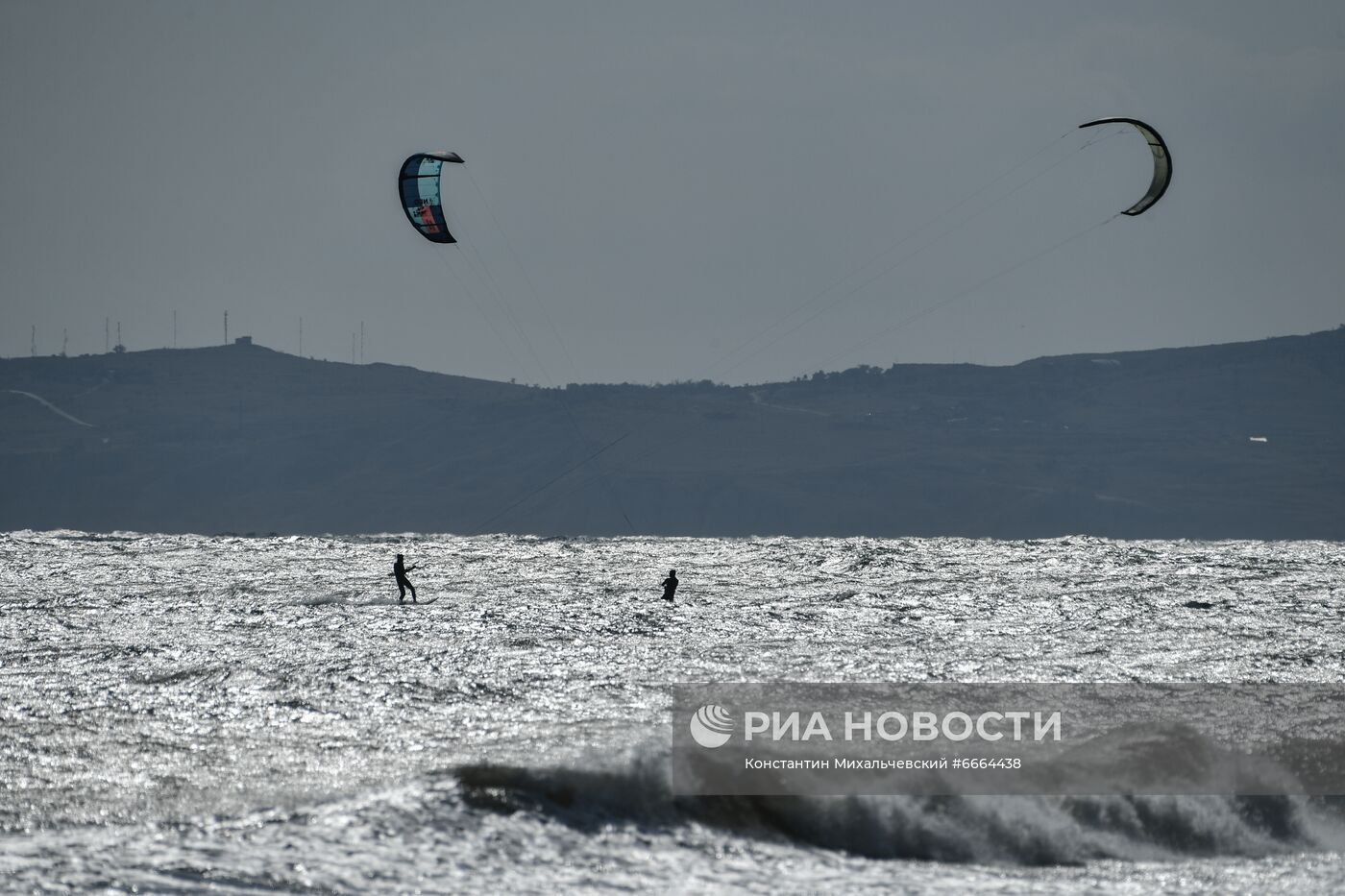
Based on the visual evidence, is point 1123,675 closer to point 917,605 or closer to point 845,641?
point 845,641

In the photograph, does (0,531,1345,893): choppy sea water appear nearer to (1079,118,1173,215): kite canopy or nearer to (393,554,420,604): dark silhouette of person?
(393,554,420,604): dark silhouette of person

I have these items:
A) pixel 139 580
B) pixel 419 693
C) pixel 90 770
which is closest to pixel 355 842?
pixel 90 770

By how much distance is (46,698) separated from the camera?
20.5 meters

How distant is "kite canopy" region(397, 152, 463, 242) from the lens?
33469 mm

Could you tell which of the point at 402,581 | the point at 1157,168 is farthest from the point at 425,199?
the point at 1157,168

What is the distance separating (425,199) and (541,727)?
18.6 meters

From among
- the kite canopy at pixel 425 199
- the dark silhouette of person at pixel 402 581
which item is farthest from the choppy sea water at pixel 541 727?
the kite canopy at pixel 425 199

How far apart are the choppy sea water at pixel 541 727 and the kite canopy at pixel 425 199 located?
8895 millimetres

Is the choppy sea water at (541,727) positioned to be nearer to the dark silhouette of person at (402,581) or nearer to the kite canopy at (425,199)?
the dark silhouette of person at (402,581)

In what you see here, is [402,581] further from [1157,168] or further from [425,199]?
[1157,168]

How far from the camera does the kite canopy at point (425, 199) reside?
33.5 m

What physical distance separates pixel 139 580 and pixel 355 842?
1298 inches

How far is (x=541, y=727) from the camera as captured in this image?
18.3 metres

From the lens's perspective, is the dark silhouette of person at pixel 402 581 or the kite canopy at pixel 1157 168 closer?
the kite canopy at pixel 1157 168
